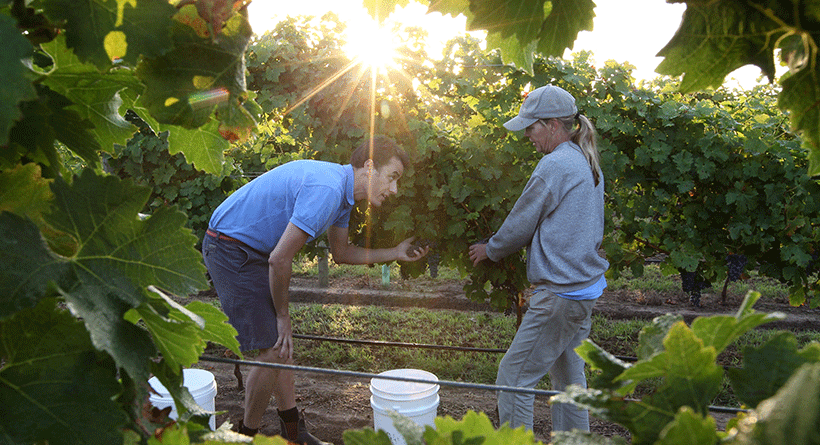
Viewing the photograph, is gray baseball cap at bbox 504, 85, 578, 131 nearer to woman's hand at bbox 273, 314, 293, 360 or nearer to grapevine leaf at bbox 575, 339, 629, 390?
woman's hand at bbox 273, 314, 293, 360

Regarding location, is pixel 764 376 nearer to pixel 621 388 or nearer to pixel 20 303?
pixel 621 388

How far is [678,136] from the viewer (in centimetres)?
462

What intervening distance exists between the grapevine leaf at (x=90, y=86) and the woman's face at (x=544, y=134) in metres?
2.94

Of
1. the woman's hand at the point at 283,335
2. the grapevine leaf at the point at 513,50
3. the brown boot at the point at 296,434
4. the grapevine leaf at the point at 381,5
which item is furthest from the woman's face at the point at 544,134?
the grapevine leaf at the point at 513,50

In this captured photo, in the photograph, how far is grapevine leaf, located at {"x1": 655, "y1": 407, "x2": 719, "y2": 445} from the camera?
0.37 m

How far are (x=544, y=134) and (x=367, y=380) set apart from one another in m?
3.29

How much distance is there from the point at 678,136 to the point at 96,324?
4.81 meters

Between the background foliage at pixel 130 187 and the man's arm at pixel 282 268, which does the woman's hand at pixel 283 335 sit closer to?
the man's arm at pixel 282 268

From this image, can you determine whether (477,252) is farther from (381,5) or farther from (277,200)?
(381,5)

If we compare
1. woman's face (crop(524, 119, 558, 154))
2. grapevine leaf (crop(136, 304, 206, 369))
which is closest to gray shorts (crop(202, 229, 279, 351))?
woman's face (crop(524, 119, 558, 154))

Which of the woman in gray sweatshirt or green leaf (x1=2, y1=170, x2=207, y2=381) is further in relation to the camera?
the woman in gray sweatshirt

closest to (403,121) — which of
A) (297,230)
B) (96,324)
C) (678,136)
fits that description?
(297,230)

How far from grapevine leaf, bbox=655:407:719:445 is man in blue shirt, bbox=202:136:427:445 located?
2.90 meters

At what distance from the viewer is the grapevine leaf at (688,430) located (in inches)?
14.4
